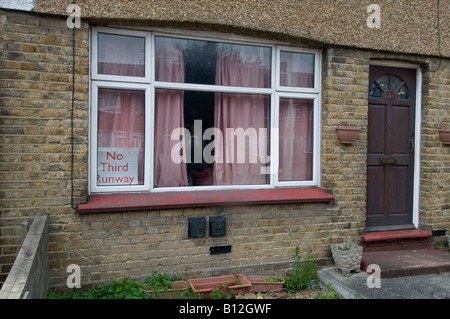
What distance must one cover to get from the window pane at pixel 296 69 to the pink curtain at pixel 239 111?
225mm

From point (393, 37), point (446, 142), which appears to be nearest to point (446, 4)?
point (393, 37)

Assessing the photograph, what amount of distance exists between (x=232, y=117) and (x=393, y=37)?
247cm

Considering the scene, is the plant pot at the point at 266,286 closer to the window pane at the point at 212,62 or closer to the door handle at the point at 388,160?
the door handle at the point at 388,160

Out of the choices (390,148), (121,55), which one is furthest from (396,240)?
(121,55)

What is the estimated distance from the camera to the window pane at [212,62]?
4219mm

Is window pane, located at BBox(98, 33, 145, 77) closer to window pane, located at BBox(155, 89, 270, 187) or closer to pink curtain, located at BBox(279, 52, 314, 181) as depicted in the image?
window pane, located at BBox(155, 89, 270, 187)

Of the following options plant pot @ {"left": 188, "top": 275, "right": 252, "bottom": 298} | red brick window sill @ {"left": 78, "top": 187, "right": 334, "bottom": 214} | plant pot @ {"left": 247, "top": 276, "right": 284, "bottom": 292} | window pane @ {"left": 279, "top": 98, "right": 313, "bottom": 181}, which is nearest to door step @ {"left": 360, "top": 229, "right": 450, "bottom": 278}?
red brick window sill @ {"left": 78, "top": 187, "right": 334, "bottom": 214}

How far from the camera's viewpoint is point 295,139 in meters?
4.79

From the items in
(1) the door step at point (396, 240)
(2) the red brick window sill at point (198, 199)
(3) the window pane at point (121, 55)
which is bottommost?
(1) the door step at point (396, 240)

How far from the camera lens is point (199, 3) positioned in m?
3.98

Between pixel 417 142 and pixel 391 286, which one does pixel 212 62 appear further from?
pixel 391 286

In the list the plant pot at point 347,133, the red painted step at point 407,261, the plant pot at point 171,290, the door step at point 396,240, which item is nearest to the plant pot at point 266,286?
the plant pot at point 171,290

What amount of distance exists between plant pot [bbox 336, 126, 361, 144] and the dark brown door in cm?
52

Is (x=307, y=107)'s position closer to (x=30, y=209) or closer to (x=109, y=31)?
(x=109, y=31)
